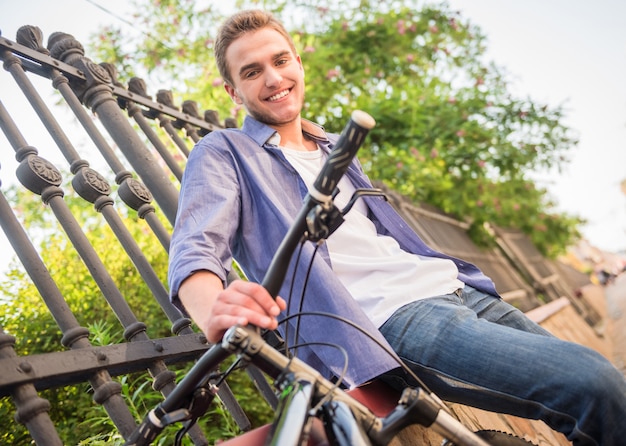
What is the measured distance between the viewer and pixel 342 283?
5.70ft

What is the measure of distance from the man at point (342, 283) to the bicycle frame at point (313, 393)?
0.06 metres

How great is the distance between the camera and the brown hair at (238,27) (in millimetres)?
2031

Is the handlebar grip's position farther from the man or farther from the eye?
the eye

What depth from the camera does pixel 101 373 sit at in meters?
1.54

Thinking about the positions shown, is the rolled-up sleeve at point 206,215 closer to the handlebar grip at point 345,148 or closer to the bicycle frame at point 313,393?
the bicycle frame at point 313,393

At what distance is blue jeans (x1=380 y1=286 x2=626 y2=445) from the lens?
1.34 m

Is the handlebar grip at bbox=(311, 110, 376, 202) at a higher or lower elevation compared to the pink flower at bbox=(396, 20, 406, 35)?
lower

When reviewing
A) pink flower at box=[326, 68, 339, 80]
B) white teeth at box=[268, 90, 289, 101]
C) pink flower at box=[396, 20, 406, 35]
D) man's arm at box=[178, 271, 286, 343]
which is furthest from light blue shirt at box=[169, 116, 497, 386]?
pink flower at box=[396, 20, 406, 35]

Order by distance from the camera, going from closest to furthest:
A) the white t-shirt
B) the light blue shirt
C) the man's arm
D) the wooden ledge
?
the man's arm → the light blue shirt → the white t-shirt → the wooden ledge

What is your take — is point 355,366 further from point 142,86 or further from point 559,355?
point 142,86

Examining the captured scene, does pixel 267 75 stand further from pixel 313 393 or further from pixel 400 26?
pixel 400 26

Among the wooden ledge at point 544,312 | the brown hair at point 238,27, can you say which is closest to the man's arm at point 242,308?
the brown hair at point 238,27

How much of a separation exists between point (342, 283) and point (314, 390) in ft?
2.36

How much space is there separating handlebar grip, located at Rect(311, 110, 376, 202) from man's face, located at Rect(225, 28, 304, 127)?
1098mm
